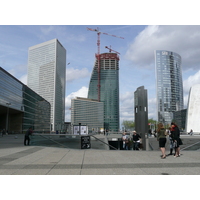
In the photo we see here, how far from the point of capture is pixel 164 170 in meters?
7.21

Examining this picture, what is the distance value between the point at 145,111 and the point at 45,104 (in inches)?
4508

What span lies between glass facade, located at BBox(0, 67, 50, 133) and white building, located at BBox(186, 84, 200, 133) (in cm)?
3314

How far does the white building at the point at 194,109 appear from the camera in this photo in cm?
4653

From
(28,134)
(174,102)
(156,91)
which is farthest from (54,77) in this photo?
(28,134)

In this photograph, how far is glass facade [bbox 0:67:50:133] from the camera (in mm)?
66688

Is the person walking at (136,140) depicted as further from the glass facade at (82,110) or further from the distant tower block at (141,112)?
the glass facade at (82,110)

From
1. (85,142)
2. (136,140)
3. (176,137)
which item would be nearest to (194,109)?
(136,140)

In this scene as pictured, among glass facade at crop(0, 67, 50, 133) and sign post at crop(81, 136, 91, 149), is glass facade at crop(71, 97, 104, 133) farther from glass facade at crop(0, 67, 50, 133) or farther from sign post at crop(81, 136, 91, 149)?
sign post at crop(81, 136, 91, 149)

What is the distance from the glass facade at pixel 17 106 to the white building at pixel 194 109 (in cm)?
3314

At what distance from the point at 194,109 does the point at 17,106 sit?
191 ft

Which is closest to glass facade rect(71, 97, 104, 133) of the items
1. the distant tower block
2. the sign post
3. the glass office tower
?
the glass office tower

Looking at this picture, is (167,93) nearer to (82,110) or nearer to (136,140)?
(82,110)
